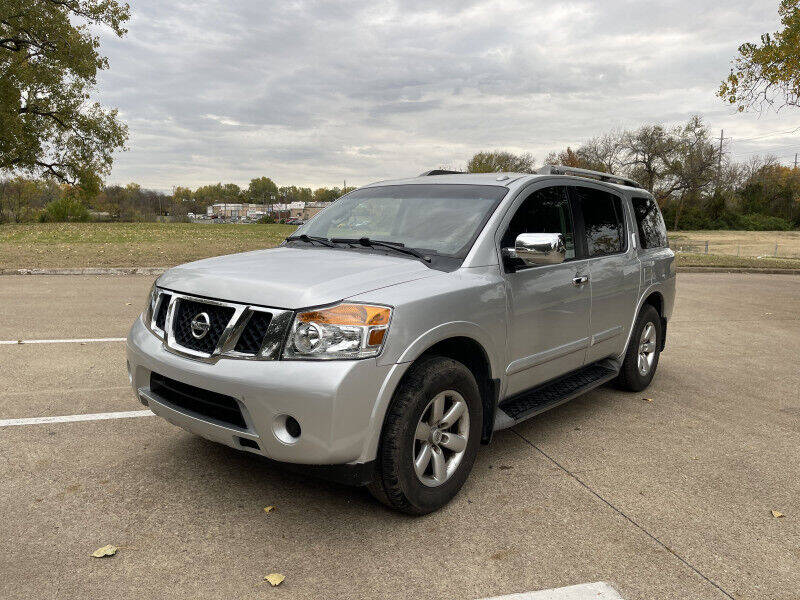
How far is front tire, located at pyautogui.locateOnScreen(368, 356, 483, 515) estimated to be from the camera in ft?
9.46

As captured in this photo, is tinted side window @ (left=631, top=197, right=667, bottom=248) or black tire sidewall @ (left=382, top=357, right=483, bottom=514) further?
tinted side window @ (left=631, top=197, right=667, bottom=248)

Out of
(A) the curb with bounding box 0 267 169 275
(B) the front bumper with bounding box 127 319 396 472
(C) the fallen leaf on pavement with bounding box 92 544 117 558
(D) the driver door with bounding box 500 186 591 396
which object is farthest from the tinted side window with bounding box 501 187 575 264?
(A) the curb with bounding box 0 267 169 275

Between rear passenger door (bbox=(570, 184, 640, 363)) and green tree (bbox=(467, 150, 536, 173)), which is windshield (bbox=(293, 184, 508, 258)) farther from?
green tree (bbox=(467, 150, 536, 173))

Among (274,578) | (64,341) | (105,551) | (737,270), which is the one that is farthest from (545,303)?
(737,270)

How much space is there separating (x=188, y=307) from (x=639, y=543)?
2520 mm

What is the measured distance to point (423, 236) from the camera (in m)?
3.73

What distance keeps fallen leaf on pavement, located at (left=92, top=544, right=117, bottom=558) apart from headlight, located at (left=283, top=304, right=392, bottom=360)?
1176 mm

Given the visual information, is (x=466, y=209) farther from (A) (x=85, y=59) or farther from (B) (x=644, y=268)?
(A) (x=85, y=59)

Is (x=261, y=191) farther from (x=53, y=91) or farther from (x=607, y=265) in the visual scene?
(x=607, y=265)

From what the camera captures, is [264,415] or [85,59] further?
[85,59]

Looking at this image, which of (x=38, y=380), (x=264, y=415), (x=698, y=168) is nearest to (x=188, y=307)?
(x=264, y=415)

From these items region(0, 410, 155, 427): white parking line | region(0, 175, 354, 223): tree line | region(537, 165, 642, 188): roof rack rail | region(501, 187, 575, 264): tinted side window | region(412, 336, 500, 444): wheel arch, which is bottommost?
region(0, 410, 155, 427): white parking line

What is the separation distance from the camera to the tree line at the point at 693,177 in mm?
61625

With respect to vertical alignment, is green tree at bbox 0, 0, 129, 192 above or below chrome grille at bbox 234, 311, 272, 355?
above
